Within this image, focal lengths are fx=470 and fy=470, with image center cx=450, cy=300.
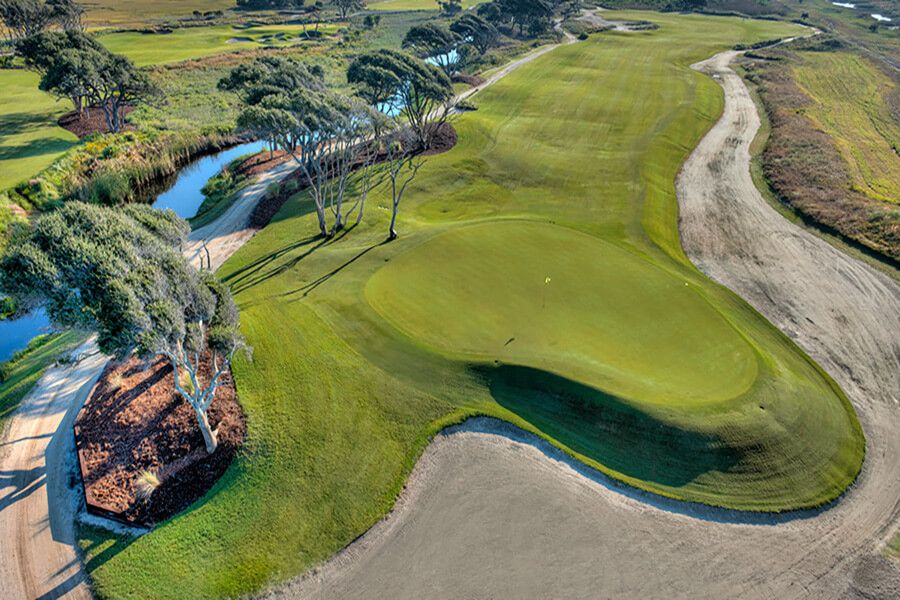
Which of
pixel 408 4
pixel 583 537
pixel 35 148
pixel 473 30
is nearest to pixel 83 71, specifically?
pixel 35 148

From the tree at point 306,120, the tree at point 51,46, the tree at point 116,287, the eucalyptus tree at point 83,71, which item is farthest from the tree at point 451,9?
the tree at point 116,287

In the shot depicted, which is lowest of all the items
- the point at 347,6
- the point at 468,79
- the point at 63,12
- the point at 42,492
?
the point at 42,492

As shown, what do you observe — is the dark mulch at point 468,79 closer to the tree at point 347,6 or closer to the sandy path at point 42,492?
the sandy path at point 42,492

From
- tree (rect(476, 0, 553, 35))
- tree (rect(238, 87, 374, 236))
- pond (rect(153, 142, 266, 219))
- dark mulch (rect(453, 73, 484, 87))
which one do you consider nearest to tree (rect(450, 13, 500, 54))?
dark mulch (rect(453, 73, 484, 87))

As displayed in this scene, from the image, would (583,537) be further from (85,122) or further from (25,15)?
(25,15)

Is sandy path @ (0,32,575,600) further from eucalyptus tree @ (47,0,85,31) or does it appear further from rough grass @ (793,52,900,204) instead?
eucalyptus tree @ (47,0,85,31)

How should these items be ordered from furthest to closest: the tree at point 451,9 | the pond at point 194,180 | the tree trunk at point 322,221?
the tree at point 451,9, the pond at point 194,180, the tree trunk at point 322,221
